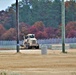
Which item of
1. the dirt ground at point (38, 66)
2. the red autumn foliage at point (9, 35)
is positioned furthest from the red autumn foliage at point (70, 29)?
the dirt ground at point (38, 66)

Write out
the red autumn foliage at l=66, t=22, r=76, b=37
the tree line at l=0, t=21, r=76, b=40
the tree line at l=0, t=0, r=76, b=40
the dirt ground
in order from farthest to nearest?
the tree line at l=0, t=0, r=76, b=40, the red autumn foliage at l=66, t=22, r=76, b=37, the tree line at l=0, t=21, r=76, b=40, the dirt ground

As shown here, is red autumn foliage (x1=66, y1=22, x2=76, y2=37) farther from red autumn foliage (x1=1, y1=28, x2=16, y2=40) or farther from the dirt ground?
the dirt ground

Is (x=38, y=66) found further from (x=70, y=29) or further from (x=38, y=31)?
(x=38, y=31)

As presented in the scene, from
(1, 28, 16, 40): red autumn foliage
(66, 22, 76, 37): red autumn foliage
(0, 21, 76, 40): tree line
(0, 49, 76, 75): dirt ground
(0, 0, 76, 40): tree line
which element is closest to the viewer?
(0, 49, 76, 75): dirt ground

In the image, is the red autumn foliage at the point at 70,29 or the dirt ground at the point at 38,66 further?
the red autumn foliage at the point at 70,29

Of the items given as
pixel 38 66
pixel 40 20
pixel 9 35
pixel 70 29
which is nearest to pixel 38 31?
pixel 9 35

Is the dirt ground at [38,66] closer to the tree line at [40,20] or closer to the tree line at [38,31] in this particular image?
the tree line at [38,31]

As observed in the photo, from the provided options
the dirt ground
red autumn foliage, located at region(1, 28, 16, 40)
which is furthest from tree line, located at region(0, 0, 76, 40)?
the dirt ground

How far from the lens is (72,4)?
114312mm

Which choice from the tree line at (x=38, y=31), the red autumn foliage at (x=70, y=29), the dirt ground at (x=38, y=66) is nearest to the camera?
the dirt ground at (x=38, y=66)

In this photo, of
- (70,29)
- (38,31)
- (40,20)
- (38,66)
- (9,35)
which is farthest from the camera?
(40,20)

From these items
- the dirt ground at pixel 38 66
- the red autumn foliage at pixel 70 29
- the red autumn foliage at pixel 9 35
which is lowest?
the dirt ground at pixel 38 66

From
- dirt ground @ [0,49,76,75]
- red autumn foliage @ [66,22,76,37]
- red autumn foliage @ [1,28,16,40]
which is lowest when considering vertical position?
dirt ground @ [0,49,76,75]

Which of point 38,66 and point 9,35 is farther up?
point 9,35
